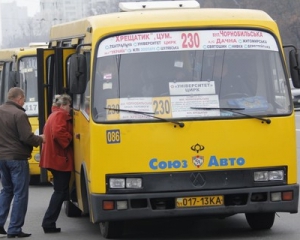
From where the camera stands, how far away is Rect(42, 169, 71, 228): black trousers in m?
11.9

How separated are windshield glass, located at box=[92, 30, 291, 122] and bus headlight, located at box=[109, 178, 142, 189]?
62cm

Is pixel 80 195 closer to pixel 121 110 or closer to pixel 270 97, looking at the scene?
pixel 121 110

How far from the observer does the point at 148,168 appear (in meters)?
10.3

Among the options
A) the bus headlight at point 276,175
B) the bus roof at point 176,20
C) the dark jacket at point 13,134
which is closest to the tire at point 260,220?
the bus headlight at point 276,175

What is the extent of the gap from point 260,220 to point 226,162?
134 cm

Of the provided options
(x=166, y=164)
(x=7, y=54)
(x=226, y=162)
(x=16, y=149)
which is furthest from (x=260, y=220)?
(x=7, y=54)

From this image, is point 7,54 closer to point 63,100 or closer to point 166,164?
point 63,100

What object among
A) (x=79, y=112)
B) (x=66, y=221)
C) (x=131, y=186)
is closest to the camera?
(x=131, y=186)

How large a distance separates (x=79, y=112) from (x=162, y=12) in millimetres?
1536

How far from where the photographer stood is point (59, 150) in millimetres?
11797

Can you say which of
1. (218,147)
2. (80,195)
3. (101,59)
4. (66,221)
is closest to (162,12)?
(101,59)

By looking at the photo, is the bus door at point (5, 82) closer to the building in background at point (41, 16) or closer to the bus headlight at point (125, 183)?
the bus headlight at point (125, 183)

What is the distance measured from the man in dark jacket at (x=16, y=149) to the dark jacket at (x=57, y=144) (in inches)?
9.0

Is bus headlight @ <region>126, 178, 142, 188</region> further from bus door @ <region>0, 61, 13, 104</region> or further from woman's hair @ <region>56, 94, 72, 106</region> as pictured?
bus door @ <region>0, 61, 13, 104</region>
